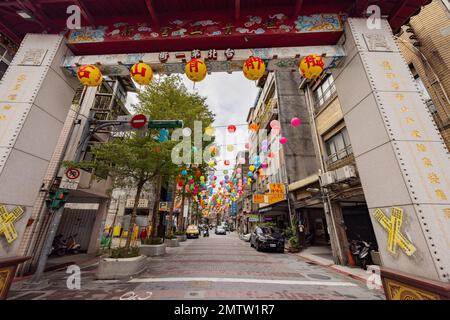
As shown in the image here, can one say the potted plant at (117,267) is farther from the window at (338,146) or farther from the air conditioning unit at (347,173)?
the window at (338,146)

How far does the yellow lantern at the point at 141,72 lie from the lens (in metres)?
4.10

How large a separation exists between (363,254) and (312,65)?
29.8 feet

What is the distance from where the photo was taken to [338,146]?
10977 mm

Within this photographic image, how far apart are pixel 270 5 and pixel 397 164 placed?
4.14 m

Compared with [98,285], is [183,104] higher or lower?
higher

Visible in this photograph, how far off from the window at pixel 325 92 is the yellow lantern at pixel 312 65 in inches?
336

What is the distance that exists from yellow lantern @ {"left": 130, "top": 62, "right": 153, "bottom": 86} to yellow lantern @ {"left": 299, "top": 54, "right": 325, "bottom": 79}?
3.30 m

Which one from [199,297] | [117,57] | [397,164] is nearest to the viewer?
[397,164]

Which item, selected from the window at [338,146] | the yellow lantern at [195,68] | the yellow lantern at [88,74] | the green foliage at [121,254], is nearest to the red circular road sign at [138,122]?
the yellow lantern at [88,74]

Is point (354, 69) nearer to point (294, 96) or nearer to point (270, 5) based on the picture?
point (270, 5)

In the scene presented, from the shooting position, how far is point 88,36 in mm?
4473

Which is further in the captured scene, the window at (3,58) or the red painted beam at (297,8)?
the window at (3,58)

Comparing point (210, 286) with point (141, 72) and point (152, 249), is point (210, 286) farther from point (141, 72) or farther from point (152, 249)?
point (152, 249)

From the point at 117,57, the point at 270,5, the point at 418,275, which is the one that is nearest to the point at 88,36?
the point at 117,57
